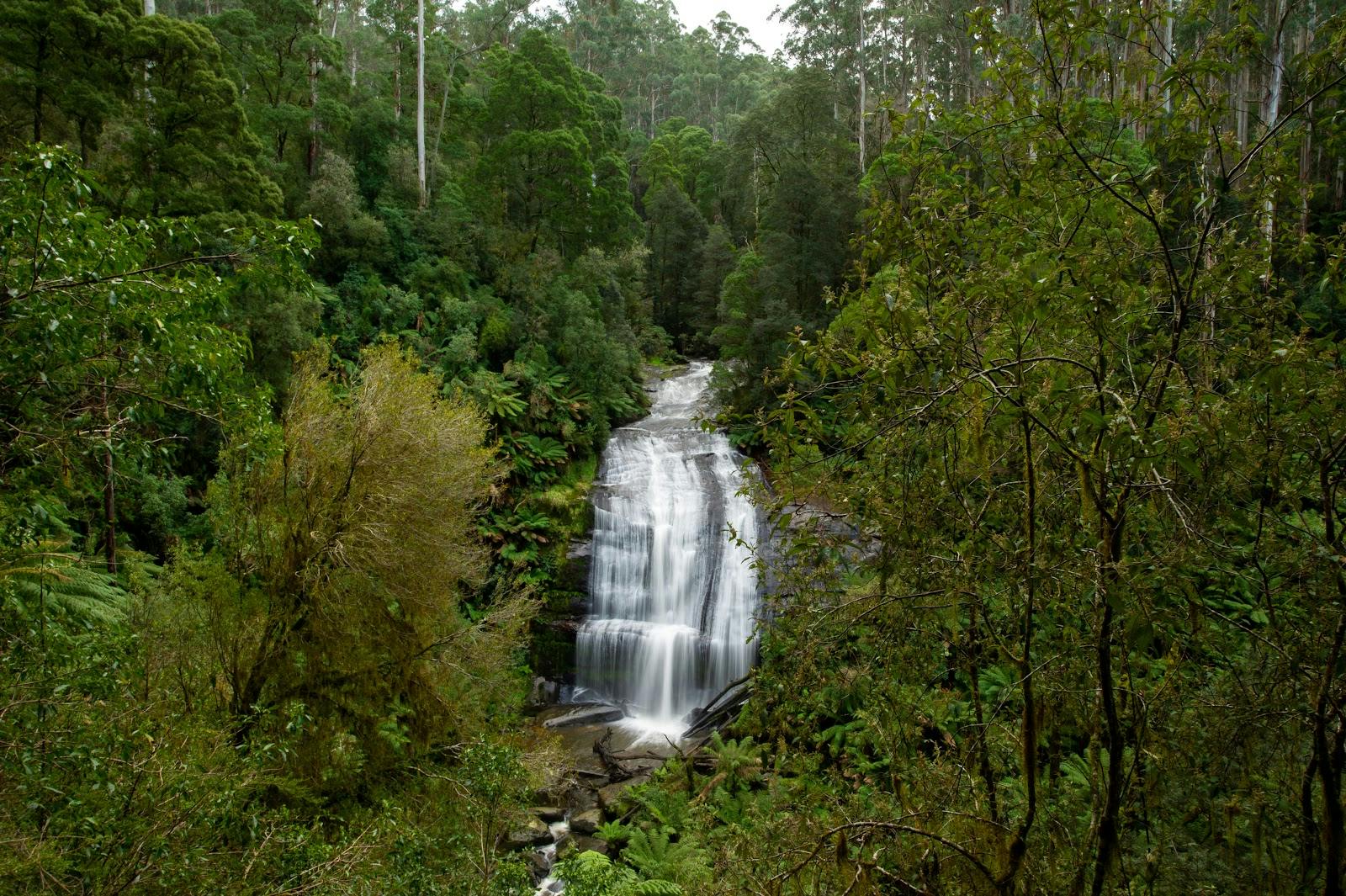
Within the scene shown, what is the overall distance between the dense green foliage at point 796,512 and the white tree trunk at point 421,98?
3.75 meters

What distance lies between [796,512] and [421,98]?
2316 centimetres

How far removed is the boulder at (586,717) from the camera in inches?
500

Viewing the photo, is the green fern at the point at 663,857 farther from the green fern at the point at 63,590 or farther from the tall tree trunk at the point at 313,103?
the tall tree trunk at the point at 313,103

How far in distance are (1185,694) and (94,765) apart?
4.96 meters

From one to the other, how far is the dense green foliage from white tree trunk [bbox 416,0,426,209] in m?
3.75

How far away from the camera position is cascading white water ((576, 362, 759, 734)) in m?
13.5

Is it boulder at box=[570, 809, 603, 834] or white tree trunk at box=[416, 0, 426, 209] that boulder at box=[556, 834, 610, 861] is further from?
white tree trunk at box=[416, 0, 426, 209]

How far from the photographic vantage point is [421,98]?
21.6 meters

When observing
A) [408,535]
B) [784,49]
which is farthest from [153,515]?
[784,49]

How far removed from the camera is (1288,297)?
2.58 m

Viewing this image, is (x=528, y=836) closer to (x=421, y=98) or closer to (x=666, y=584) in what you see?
(x=666, y=584)

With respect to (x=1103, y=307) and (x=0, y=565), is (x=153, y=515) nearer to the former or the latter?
(x=0, y=565)

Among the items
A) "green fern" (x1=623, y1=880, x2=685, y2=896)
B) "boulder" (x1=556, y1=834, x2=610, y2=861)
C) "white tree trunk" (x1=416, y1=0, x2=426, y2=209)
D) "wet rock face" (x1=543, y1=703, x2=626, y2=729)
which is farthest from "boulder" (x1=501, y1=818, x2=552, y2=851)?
"white tree trunk" (x1=416, y1=0, x2=426, y2=209)

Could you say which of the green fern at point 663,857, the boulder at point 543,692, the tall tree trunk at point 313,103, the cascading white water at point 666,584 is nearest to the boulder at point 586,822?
the green fern at point 663,857
